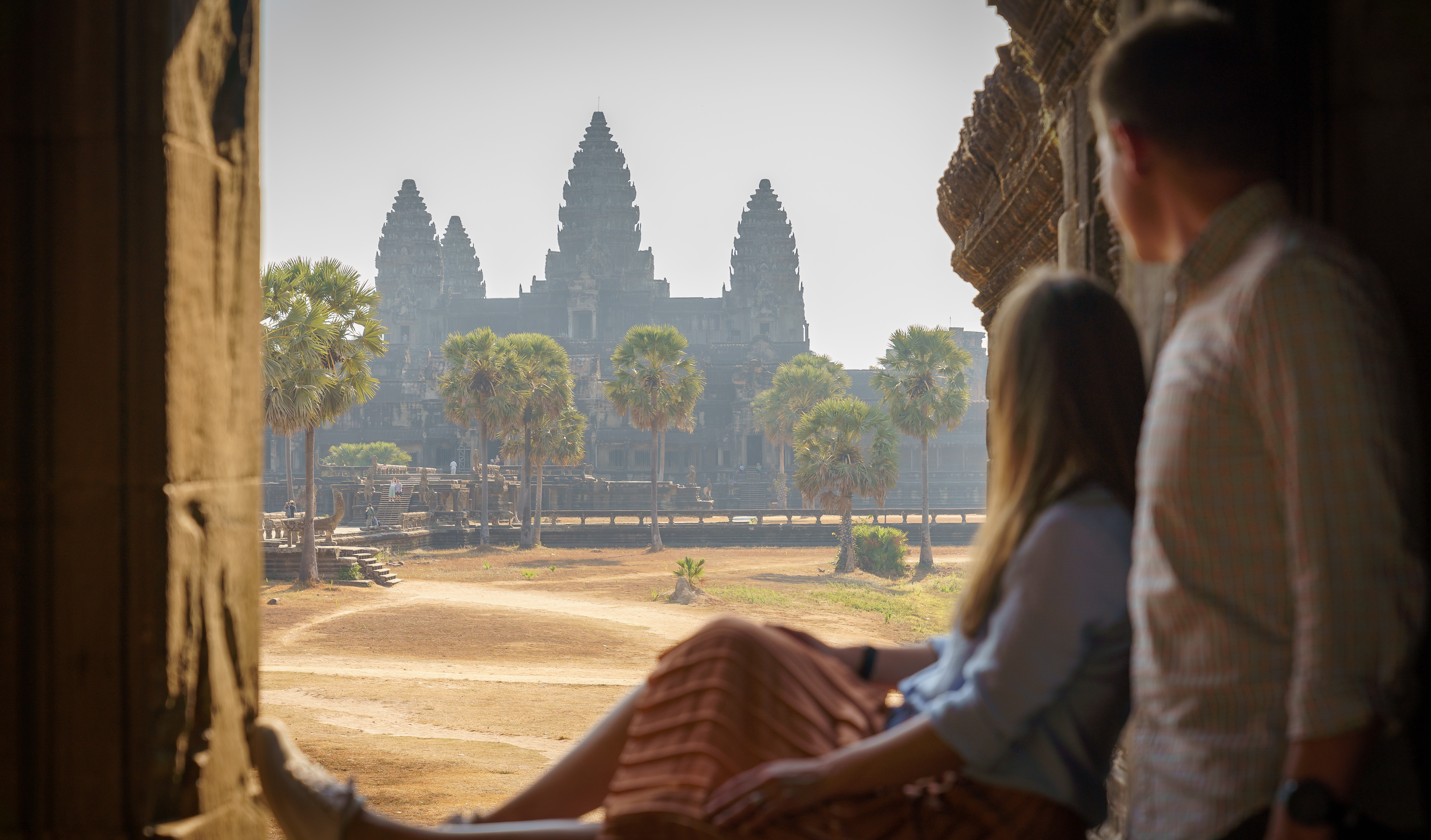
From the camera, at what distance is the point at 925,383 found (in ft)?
108

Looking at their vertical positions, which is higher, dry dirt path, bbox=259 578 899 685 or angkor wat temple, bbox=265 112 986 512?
angkor wat temple, bbox=265 112 986 512

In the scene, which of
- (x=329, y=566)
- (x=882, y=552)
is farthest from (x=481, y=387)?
(x=882, y=552)

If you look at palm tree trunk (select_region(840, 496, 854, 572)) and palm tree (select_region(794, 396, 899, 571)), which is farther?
palm tree (select_region(794, 396, 899, 571))

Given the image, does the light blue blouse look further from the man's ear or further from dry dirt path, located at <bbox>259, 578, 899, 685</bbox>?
dry dirt path, located at <bbox>259, 578, 899, 685</bbox>

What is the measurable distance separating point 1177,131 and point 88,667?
86.3 inches

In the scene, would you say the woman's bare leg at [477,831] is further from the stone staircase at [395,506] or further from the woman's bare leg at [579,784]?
the stone staircase at [395,506]

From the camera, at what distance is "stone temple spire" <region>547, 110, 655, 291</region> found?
69188mm

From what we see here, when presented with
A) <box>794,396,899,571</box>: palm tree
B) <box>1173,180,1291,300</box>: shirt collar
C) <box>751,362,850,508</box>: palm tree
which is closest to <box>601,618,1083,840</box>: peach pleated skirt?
<box>1173,180,1291,300</box>: shirt collar

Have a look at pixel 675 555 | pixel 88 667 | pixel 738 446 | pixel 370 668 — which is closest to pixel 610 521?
pixel 675 555

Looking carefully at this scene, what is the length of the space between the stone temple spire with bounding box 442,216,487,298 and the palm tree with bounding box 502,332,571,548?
40.1m

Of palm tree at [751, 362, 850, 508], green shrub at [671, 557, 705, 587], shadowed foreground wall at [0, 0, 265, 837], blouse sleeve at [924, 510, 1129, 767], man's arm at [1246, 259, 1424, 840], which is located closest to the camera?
man's arm at [1246, 259, 1424, 840]

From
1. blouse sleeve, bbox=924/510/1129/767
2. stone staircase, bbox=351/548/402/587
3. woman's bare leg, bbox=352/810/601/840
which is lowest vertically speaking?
stone staircase, bbox=351/548/402/587

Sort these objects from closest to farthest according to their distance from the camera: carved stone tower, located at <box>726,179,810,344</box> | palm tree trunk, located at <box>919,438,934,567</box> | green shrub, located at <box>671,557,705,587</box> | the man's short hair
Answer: the man's short hair, green shrub, located at <box>671,557,705,587</box>, palm tree trunk, located at <box>919,438,934,567</box>, carved stone tower, located at <box>726,179,810,344</box>

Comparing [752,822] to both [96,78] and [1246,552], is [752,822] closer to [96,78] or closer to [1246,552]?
[1246,552]
